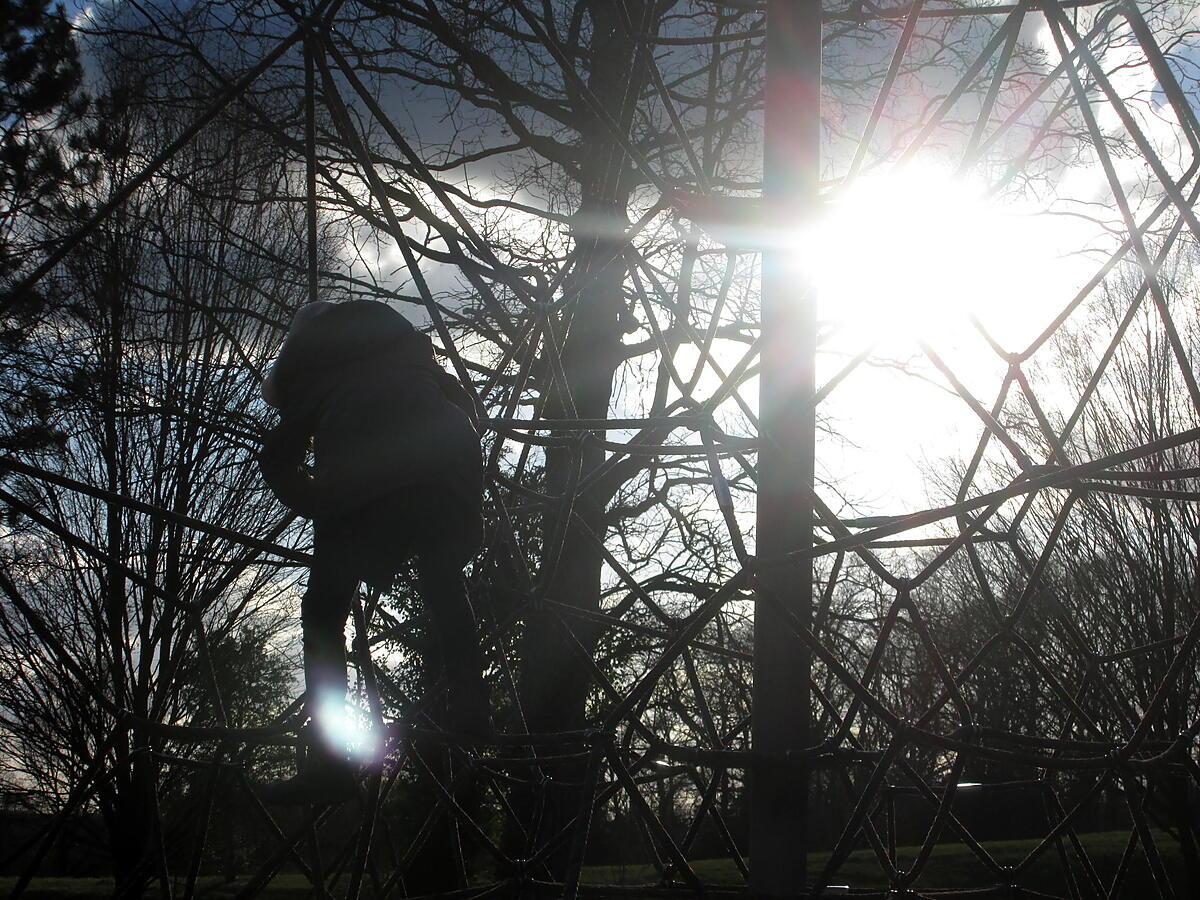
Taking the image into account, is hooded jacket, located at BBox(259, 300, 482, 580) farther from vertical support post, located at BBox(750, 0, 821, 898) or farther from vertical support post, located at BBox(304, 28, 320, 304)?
vertical support post, located at BBox(750, 0, 821, 898)

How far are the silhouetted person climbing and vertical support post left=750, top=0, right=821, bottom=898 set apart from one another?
23.3 inches

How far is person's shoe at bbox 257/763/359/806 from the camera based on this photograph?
6.78 feet

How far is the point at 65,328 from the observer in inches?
257

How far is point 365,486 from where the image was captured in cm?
205

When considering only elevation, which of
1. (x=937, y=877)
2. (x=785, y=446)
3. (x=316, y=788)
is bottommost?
(x=937, y=877)

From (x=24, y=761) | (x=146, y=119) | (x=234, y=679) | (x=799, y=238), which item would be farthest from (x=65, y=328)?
(x=799, y=238)

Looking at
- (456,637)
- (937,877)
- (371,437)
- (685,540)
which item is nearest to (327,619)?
(456,637)

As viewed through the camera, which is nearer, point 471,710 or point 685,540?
point 471,710

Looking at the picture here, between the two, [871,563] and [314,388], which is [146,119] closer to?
[314,388]

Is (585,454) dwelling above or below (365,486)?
above

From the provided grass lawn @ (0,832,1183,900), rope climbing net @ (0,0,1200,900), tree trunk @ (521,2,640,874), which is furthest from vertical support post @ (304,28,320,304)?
grass lawn @ (0,832,1183,900)

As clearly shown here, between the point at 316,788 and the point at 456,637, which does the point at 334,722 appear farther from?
the point at 456,637

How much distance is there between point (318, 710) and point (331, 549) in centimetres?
31

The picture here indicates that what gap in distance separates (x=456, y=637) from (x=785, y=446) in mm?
785
